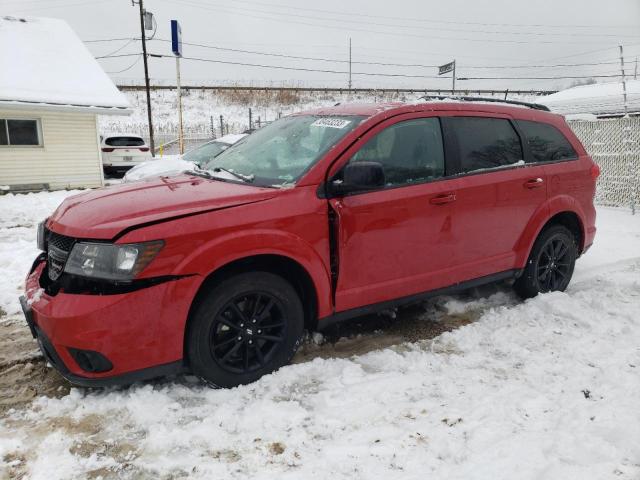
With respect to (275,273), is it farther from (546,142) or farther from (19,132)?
(19,132)

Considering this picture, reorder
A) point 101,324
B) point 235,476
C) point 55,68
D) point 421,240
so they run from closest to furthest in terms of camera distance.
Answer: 1. point 235,476
2. point 101,324
3. point 421,240
4. point 55,68

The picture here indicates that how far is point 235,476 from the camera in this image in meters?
2.38

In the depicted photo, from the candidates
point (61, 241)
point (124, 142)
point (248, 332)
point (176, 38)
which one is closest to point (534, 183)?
point (248, 332)

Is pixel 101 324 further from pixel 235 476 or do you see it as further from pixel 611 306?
pixel 611 306

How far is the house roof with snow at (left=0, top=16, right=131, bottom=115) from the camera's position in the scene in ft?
48.5

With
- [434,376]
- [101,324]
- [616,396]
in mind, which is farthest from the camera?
[434,376]

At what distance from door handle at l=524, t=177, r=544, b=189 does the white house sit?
14.3m

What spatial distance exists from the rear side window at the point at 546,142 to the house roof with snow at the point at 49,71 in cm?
1410

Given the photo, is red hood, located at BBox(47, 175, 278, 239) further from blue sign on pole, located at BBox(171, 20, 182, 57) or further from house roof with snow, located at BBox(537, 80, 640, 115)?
house roof with snow, located at BBox(537, 80, 640, 115)

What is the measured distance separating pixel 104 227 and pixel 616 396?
122 inches

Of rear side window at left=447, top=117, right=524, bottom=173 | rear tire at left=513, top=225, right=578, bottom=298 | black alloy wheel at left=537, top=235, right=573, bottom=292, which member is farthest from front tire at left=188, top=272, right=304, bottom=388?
black alloy wheel at left=537, top=235, right=573, bottom=292

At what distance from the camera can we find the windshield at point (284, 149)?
3.47 metres

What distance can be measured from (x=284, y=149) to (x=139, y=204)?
1.22 meters

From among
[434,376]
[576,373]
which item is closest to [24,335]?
[434,376]
